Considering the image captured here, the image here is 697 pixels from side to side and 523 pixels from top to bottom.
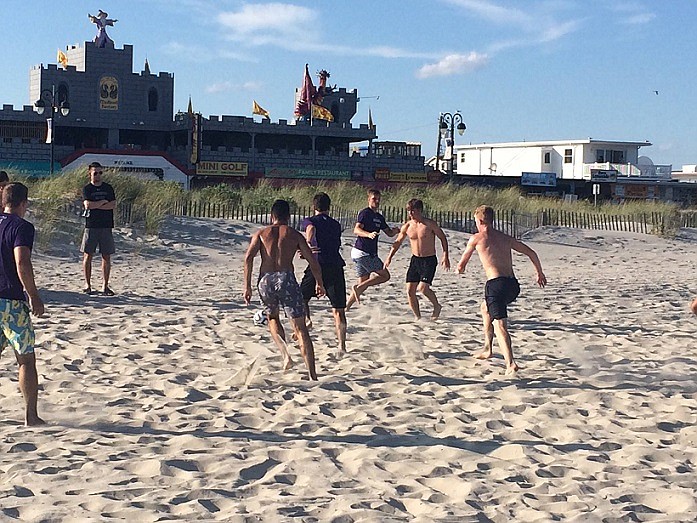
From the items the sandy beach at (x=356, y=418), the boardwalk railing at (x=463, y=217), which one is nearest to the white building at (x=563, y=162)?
the boardwalk railing at (x=463, y=217)

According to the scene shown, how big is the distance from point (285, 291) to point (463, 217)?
19.3 m

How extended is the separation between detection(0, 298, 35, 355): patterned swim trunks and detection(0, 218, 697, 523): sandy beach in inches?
21.7

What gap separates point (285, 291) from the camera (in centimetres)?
745

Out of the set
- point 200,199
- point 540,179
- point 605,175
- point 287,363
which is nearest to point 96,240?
point 287,363

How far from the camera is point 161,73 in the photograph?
51000 mm

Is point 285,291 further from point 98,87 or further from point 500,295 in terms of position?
point 98,87

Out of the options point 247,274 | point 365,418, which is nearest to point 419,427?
point 365,418

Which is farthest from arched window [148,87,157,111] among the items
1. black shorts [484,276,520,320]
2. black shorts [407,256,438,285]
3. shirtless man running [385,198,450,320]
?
black shorts [484,276,520,320]

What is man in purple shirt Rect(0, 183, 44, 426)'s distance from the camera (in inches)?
230

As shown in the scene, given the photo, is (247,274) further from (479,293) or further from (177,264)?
(177,264)

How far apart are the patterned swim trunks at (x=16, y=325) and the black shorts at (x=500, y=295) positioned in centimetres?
388

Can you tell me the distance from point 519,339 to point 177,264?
951cm

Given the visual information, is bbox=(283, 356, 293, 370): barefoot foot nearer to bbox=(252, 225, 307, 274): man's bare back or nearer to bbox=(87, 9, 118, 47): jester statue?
bbox=(252, 225, 307, 274): man's bare back

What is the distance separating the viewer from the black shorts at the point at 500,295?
26.3 feet
